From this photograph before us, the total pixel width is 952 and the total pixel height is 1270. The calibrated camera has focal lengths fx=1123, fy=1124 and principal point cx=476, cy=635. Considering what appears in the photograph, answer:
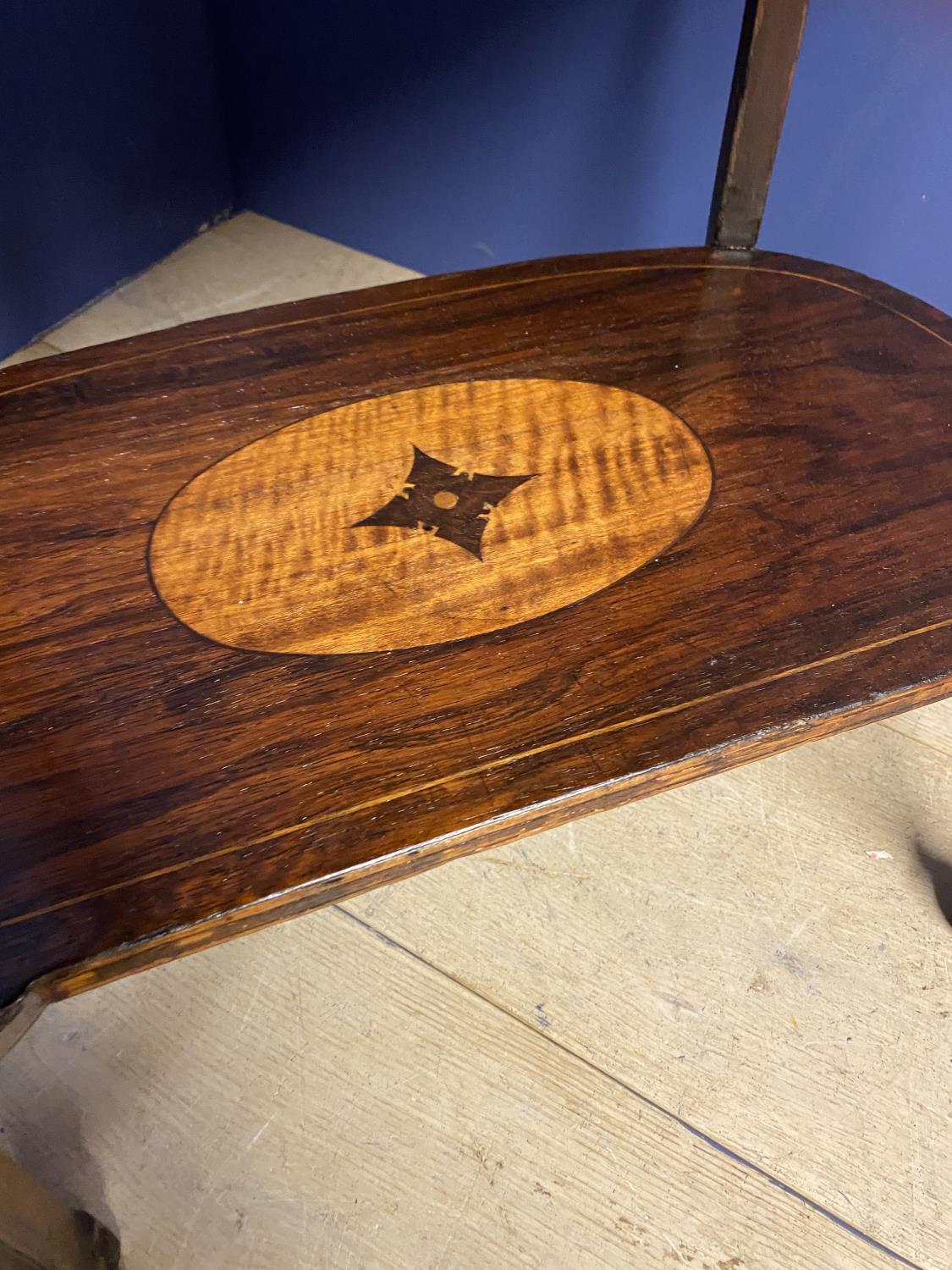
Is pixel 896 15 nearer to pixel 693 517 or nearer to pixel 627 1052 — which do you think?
pixel 693 517

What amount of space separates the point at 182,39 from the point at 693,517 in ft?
4.88

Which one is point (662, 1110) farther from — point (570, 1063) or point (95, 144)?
point (95, 144)

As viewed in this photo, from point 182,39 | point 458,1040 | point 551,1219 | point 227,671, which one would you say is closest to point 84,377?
point 227,671

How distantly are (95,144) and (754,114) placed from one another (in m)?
1.18

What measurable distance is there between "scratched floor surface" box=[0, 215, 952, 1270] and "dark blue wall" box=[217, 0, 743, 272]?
2.72 ft

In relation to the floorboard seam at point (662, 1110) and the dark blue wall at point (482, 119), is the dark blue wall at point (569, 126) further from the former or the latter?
the floorboard seam at point (662, 1110)

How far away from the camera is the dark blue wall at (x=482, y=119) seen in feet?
4.60

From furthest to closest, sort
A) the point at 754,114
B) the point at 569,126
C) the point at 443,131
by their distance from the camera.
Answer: the point at 443,131 → the point at 569,126 → the point at 754,114

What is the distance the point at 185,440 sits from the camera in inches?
34.5

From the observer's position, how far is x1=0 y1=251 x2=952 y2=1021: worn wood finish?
2.02 feet

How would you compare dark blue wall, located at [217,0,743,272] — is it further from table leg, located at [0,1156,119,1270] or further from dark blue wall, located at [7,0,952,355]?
table leg, located at [0,1156,119,1270]

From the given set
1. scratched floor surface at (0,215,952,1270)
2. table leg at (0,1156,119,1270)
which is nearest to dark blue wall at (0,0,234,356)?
scratched floor surface at (0,215,952,1270)

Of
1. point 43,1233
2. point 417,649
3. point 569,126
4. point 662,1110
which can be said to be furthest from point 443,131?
point 43,1233

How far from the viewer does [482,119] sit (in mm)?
1604
